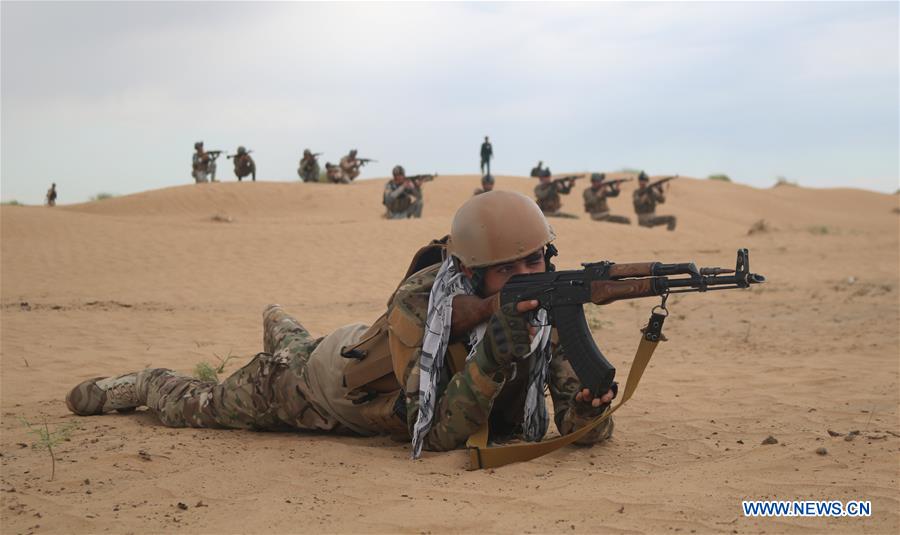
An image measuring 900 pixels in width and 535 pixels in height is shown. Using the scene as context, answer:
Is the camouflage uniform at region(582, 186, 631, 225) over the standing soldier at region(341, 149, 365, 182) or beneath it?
beneath

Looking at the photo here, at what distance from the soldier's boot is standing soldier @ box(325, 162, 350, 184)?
32.5 m

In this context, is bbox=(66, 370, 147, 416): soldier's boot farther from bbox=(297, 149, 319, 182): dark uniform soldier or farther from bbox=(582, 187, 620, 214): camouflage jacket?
bbox=(297, 149, 319, 182): dark uniform soldier

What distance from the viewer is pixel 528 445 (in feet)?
13.7

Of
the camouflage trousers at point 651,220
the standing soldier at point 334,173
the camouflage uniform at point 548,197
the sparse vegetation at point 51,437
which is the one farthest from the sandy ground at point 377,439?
the standing soldier at point 334,173

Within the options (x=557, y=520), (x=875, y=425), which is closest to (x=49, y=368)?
(x=557, y=520)

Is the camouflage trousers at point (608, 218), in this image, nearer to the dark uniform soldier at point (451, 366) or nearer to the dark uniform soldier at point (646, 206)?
the dark uniform soldier at point (646, 206)

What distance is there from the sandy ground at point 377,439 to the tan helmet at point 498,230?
957 mm

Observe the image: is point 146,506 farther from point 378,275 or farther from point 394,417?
point 378,275

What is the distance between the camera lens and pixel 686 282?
3.37 m

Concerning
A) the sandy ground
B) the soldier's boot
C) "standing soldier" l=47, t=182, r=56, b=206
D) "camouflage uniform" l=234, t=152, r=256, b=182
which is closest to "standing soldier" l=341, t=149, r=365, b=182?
"camouflage uniform" l=234, t=152, r=256, b=182

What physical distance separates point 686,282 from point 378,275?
11878 millimetres

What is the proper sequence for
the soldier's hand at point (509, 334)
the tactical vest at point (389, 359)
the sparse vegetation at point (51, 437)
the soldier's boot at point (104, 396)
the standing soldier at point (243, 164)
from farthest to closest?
the standing soldier at point (243, 164)
the soldier's boot at point (104, 396)
the sparse vegetation at point (51, 437)
the tactical vest at point (389, 359)
the soldier's hand at point (509, 334)

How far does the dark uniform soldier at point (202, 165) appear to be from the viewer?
3381 centimetres

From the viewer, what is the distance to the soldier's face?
4.00 m
